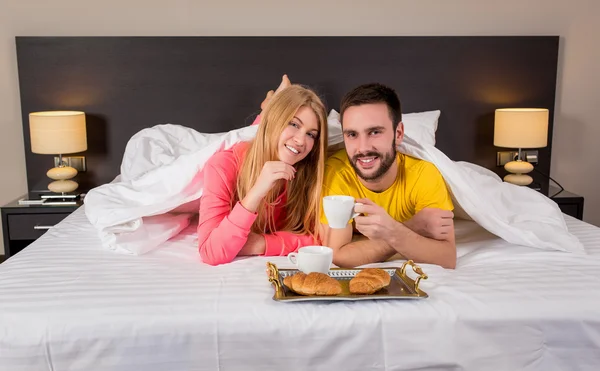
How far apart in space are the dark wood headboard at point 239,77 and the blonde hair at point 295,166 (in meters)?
1.26

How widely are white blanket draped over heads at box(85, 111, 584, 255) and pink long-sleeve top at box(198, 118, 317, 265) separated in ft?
0.32

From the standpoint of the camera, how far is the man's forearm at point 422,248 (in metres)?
1.72

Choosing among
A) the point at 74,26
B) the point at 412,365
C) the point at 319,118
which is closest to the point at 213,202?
the point at 319,118

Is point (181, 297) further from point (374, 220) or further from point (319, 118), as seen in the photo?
point (319, 118)

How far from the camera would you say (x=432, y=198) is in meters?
1.86

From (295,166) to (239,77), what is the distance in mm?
1330

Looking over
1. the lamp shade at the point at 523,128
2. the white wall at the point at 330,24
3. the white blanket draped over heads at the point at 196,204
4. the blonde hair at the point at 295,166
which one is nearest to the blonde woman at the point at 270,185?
the blonde hair at the point at 295,166

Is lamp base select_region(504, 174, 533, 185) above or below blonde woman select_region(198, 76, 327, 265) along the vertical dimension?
below

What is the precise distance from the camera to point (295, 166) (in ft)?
6.57

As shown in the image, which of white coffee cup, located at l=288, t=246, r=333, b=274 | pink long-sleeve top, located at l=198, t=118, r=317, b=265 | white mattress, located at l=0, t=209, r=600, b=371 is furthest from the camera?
pink long-sleeve top, located at l=198, t=118, r=317, b=265

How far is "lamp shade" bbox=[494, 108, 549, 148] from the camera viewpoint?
3066mm

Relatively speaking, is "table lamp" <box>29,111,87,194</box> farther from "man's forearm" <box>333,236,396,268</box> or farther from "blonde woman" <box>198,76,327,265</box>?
"man's forearm" <box>333,236,396,268</box>

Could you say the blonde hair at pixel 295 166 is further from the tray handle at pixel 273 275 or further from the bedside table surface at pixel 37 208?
the bedside table surface at pixel 37 208

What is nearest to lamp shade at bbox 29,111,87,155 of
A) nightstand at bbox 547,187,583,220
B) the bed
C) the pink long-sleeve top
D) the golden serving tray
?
the bed
